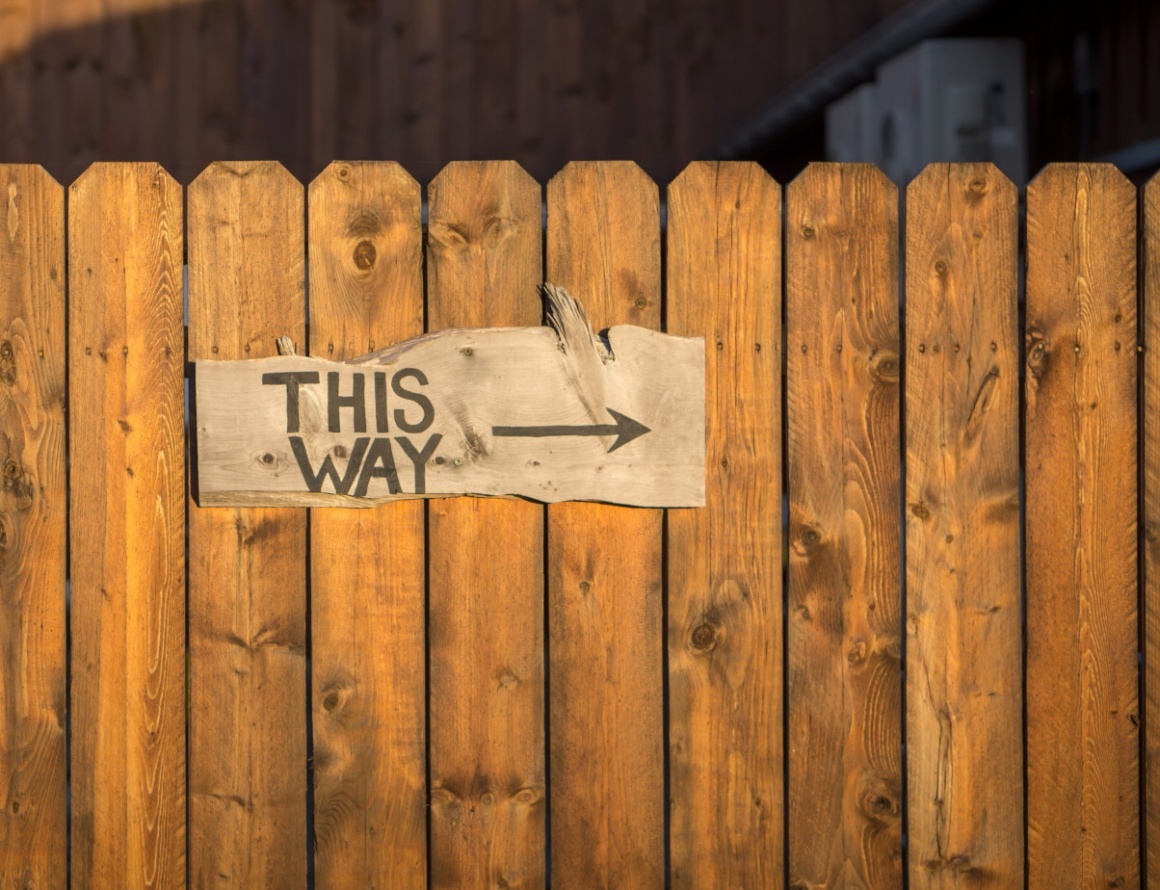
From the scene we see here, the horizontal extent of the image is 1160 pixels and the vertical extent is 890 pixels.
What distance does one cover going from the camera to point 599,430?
2.43 m

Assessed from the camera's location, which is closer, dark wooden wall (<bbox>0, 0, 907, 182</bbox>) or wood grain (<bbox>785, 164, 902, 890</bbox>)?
wood grain (<bbox>785, 164, 902, 890</bbox>)

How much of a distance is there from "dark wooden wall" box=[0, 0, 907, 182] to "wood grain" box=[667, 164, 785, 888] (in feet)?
10.6

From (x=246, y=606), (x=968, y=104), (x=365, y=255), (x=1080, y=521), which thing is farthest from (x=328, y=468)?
(x=968, y=104)

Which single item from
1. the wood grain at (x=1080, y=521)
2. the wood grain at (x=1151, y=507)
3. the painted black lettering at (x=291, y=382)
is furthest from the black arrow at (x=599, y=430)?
the wood grain at (x=1151, y=507)

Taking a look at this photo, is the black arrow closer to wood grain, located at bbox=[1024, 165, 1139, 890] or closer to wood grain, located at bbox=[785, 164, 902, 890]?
wood grain, located at bbox=[785, 164, 902, 890]

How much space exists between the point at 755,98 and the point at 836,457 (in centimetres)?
363

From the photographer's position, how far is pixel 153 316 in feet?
8.11

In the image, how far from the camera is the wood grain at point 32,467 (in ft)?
8.11

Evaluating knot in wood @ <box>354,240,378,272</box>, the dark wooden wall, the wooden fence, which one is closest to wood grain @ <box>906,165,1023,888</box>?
the wooden fence

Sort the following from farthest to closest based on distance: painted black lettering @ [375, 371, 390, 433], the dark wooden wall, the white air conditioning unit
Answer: the dark wooden wall, the white air conditioning unit, painted black lettering @ [375, 371, 390, 433]

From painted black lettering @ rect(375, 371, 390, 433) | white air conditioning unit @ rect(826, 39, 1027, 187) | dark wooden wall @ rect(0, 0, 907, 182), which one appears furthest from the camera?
dark wooden wall @ rect(0, 0, 907, 182)

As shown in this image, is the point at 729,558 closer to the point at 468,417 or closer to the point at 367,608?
the point at 468,417

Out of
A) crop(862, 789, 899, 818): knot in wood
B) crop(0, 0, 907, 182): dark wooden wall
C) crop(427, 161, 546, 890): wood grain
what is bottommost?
crop(862, 789, 899, 818): knot in wood

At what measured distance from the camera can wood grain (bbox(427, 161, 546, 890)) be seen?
8.05 ft
